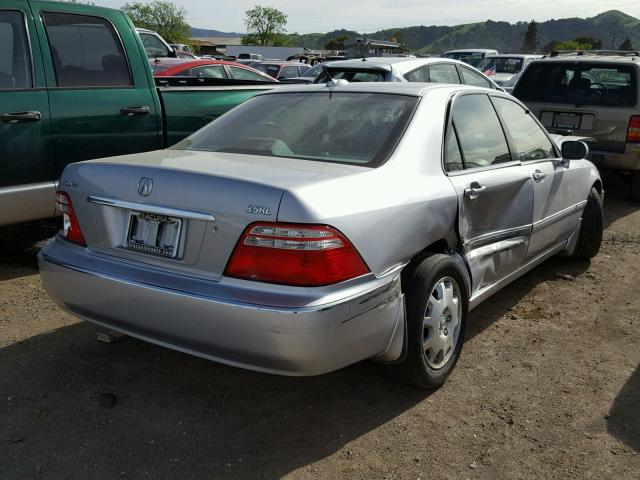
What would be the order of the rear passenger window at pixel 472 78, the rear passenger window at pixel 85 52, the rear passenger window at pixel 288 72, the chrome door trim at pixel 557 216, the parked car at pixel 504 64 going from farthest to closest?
the rear passenger window at pixel 288 72, the parked car at pixel 504 64, the rear passenger window at pixel 472 78, the rear passenger window at pixel 85 52, the chrome door trim at pixel 557 216

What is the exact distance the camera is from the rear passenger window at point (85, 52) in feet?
16.6

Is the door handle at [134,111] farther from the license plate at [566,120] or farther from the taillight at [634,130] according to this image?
the taillight at [634,130]

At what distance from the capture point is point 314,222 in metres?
2.58

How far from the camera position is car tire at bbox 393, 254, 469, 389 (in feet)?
10.1

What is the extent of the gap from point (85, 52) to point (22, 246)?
1.77m

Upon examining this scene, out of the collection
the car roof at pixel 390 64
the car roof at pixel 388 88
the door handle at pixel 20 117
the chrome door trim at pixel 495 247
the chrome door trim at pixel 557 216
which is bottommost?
the chrome door trim at pixel 557 216

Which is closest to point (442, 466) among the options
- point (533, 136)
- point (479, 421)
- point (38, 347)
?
point (479, 421)

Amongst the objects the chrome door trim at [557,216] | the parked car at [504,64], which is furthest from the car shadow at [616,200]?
the parked car at [504,64]

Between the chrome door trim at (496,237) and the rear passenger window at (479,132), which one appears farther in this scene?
the rear passenger window at (479,132)

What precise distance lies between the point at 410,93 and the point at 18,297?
2964mm

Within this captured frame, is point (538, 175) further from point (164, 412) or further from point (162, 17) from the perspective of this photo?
point (162, 17)

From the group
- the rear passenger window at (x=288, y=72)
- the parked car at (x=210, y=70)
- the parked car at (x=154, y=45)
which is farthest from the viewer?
the rear passenger window at (x=288, y=72)

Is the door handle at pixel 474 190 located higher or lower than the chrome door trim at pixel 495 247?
higher

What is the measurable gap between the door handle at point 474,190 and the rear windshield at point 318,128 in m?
0.49
